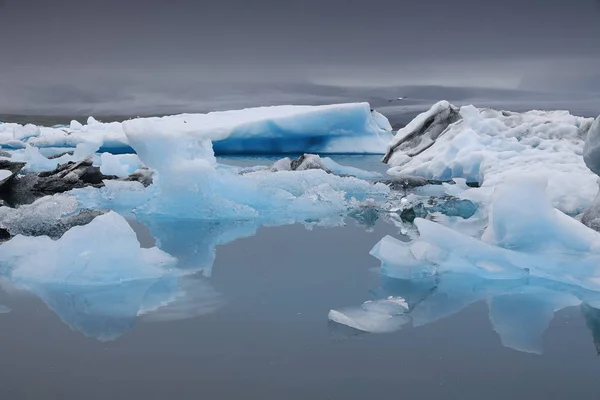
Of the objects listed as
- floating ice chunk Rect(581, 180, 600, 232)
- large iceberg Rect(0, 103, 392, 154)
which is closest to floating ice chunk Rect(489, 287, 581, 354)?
floating ice chunk Rect(581, 180, 600, 232)

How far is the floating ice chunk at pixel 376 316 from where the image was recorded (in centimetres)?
331

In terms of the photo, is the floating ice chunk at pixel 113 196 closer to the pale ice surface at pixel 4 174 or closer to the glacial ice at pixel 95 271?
the pale ice surface at pixel 4 174

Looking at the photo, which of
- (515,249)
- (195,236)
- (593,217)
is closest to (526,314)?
(515,249)

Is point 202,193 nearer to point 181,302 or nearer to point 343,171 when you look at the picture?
point 181,302

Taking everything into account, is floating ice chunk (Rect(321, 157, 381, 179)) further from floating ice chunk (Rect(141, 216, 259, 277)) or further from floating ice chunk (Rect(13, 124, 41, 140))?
floating ice chunk (Rect(13, 124, 41, 140))

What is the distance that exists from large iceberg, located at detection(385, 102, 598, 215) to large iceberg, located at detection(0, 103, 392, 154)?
2.81 m

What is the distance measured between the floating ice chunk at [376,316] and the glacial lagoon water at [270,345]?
0.06 m

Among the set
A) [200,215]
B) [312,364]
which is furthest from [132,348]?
[200,215]

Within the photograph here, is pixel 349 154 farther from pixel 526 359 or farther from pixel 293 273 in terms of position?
pixel 526 359

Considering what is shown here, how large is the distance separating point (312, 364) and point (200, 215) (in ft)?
13.7

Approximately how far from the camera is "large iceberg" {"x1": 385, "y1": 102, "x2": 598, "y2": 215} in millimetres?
7969

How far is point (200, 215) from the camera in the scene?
22.4ft

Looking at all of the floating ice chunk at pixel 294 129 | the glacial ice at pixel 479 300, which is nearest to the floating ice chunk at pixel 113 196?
the glacial ice at pixel 479 300

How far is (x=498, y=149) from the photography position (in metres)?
10.8
